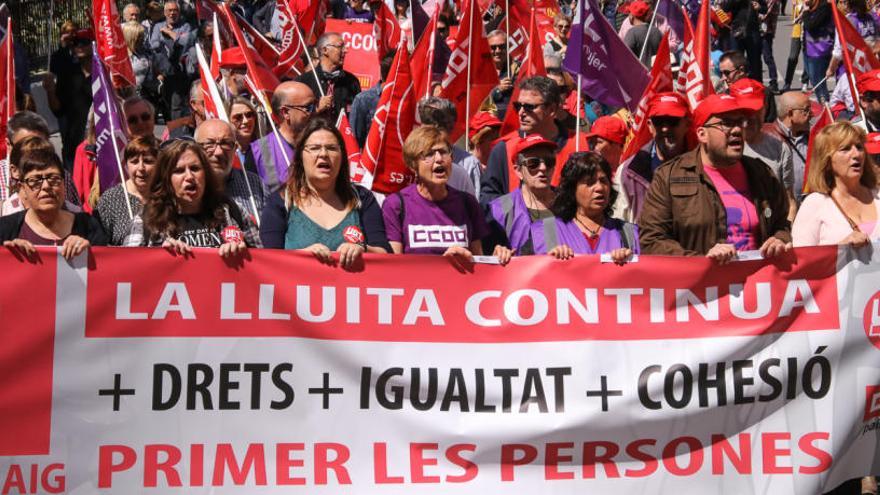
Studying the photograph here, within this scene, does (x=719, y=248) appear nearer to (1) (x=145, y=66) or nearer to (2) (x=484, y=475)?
(2) (x=484, y=475)

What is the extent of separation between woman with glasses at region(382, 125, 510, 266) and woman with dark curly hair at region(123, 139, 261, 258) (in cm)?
80

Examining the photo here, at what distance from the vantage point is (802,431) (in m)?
6.56

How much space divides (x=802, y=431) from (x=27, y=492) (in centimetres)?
331

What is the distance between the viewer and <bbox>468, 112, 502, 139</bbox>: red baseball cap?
404 inches

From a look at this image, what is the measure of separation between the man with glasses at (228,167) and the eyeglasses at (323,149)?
0.75m

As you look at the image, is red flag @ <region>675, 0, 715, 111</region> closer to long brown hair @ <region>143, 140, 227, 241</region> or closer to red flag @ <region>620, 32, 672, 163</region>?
red flag @ <region>620, 32, 672, 163</region>

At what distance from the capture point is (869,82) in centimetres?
1024

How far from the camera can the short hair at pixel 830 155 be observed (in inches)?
278

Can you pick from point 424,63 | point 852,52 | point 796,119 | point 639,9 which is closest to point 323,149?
point 424,63

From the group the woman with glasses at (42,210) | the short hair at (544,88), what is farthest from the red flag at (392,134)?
the woman with glasses at (42,210)

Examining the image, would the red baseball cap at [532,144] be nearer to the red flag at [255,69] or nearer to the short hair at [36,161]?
the short hair at [36,161]

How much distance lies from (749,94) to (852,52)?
3798 millimetres

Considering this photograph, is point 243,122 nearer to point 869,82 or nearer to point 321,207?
point 321,207

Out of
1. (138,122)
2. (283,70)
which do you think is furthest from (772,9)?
(138,122)
